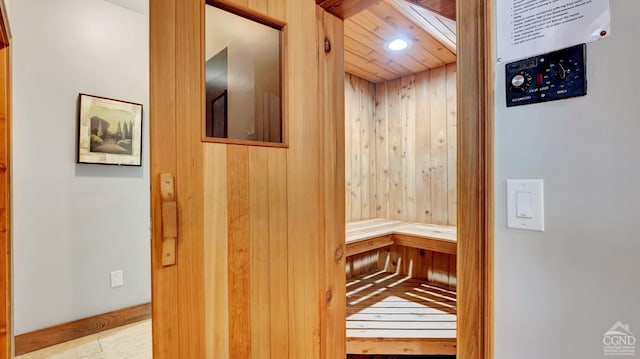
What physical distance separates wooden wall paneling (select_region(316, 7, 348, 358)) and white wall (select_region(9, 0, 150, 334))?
5.97ft

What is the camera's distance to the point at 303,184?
125 centimetres

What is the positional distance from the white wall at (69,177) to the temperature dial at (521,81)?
102 inches

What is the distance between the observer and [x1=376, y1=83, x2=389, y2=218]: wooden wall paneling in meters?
3.10

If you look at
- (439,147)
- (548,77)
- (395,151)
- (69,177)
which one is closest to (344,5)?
(548,77)

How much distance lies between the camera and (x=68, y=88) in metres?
2.12

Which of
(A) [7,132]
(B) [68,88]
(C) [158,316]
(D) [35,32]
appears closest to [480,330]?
(C) [158,316]

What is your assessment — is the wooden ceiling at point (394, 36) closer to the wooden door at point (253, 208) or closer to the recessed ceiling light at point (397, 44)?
the recessed ceiling light at point (397, 44)

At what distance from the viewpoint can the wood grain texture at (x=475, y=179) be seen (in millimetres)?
782

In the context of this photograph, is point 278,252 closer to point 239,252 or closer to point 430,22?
point 239,252

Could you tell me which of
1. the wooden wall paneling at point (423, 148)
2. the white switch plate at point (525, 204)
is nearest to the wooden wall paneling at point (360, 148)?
the wooden wall paneling at point (423, 148)

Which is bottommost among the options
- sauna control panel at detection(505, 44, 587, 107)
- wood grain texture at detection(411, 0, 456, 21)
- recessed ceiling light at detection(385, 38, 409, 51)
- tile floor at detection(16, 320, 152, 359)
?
tile floor at detection(16, 320, 152, 359)

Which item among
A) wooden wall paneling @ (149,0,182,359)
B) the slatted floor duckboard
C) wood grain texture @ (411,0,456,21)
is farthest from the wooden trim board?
wood grain texture @ (411,0,456,21)

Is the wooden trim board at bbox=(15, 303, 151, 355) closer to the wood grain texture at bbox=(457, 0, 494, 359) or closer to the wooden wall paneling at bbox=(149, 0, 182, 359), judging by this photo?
the wooden wall paneling at bbox=(149, 0, 182, 359)

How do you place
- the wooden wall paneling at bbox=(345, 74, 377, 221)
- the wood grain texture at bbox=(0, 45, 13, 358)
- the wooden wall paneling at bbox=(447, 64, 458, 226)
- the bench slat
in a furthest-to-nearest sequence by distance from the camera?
the wooden wall paneling at bbox=(345, 74, 377, 221), the wooden wall paneling at bbox=(447, 64, 458, 226), the bench slat, the wood grain texture at bbox=(0, 45, 13, 358)
